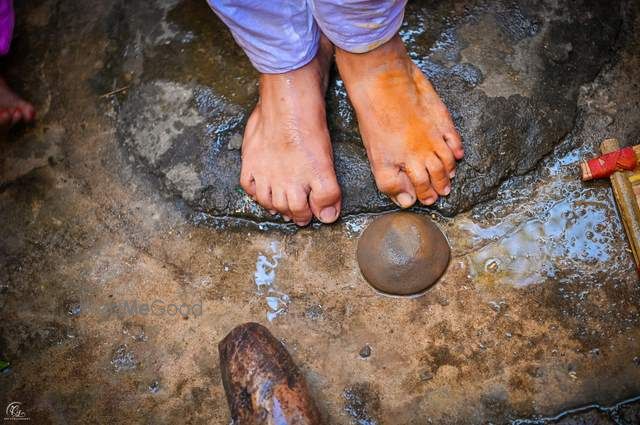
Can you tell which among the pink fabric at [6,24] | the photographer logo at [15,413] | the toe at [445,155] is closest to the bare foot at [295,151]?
the toe at [445,155]

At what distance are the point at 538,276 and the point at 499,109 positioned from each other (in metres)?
0.68

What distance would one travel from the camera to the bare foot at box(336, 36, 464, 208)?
2279mm

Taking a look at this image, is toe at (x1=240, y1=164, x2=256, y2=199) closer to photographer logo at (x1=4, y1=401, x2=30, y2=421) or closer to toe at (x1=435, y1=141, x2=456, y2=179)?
toe at (x1=435, y1=141, x2=456, y2=179)

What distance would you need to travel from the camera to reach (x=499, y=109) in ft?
8.18

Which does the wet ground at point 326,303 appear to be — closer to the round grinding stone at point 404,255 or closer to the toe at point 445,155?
the round grinding stone at point 404,255

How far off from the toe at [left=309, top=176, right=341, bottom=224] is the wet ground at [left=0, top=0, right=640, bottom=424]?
0.31 feet

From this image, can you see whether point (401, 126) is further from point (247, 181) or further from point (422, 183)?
point (247, 181)

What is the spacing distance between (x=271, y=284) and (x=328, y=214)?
1.15ft

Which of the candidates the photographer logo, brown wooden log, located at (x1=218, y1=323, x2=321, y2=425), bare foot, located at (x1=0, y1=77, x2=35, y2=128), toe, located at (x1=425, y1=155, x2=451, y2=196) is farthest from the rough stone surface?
the photographer logo

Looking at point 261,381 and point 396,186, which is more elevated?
point 396,186

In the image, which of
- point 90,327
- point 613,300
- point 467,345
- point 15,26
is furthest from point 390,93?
point 15,26

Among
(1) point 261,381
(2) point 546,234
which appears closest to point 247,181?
(1) point 261,381

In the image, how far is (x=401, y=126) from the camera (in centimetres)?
232

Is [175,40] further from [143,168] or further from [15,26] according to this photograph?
[15,26]
